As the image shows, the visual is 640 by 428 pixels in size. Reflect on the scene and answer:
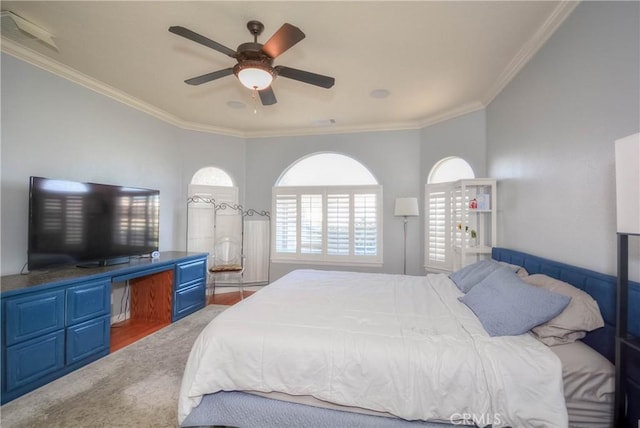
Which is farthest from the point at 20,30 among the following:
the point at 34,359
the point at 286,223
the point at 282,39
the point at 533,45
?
the point at 533,45

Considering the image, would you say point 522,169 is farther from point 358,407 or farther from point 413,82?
point 358,407

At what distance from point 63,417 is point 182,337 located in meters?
1.22

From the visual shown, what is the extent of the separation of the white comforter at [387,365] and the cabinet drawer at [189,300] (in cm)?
207

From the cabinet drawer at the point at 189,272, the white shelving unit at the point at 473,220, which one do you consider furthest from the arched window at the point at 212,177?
the white shelving unit at the point at 473,220

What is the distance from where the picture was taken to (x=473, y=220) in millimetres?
3453

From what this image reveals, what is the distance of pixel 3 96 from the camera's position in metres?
2.39

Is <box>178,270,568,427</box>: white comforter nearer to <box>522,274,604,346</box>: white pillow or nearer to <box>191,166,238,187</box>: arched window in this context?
<box>522,274,604,346</box>: white pillow

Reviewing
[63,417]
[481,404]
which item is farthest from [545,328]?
[63,417]

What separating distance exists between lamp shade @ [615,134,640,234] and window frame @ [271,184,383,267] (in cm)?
333

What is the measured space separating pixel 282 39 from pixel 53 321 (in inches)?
111

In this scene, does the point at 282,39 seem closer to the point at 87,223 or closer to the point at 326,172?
the point at 87,223

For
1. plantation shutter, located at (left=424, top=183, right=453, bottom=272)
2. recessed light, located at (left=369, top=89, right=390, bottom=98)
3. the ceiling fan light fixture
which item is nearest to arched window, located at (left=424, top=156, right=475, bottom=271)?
plantation shutter, located at (left=424, top=183, right=453, bottom=272)

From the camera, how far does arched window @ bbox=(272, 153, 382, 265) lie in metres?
4.52

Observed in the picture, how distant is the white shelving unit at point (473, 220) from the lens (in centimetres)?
317
